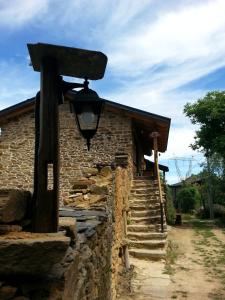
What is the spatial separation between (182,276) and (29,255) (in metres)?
7.01

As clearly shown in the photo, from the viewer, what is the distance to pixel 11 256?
7.84 feet

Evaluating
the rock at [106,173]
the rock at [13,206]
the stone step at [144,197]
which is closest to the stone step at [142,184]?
the stone step at [144,197]

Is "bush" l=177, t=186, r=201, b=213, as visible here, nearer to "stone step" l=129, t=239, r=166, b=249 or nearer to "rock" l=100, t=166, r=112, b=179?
"stone step" l=129, t=239, r=166, b=249

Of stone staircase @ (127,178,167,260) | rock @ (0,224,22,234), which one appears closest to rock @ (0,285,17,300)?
rock @ (0,224,22,234)

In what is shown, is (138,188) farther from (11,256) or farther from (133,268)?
(11,256)

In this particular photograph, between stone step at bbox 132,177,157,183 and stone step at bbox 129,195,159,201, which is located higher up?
stone step at bbox 132,177,157,183

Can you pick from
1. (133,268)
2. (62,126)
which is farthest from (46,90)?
(62,126)

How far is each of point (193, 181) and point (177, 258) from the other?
30.1 m

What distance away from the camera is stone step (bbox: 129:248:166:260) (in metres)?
9.88

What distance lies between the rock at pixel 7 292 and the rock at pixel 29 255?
0.26 feet

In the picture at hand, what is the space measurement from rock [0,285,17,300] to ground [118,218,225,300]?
4957mm

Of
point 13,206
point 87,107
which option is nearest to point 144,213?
point 87,107

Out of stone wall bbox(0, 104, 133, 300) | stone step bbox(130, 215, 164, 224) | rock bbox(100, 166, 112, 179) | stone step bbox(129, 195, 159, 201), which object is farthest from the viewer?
stone step bbox(129, 195, 159, 201)

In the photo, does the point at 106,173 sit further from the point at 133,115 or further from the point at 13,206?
the point at 133,115
